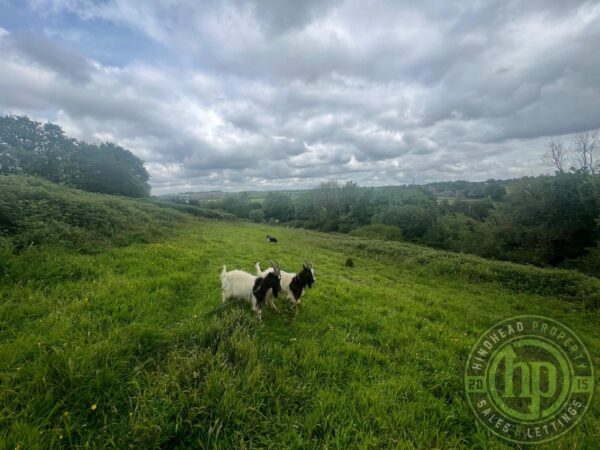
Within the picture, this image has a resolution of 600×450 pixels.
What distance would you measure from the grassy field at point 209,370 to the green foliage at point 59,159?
1721 inches

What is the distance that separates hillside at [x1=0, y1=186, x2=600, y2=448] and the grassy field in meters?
0.02

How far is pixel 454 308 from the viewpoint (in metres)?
9.26

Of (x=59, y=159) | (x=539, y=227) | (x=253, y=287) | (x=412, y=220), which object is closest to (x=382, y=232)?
(x=412, y=220)

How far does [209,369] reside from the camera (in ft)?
11.7

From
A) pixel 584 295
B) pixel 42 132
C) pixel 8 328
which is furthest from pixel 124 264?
pixel 42 132

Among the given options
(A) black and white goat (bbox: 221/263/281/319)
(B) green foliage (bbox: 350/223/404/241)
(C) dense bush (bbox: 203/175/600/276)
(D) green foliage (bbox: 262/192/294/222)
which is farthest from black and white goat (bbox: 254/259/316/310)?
(D) green foliage (bbox: 262/192/294/222)

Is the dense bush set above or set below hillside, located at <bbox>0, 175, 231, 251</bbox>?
below

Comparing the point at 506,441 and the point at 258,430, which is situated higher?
the point at 258,430

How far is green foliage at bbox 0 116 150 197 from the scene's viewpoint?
35.0 metres

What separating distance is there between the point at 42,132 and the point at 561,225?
73.7 metres

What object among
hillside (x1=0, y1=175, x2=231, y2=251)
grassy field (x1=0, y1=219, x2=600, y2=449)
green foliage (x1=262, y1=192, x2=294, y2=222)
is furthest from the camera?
green foliage (x1=262, y1=192, x2=294, y2=222)

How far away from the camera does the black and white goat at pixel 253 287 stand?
605 centimetres

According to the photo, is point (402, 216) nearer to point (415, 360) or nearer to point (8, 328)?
point (415, 360)

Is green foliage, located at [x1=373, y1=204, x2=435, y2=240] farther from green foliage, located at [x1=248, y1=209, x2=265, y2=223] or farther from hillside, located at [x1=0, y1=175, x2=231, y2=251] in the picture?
hillside, located at [x1=0, y1=175, x2=231, y2=251]
